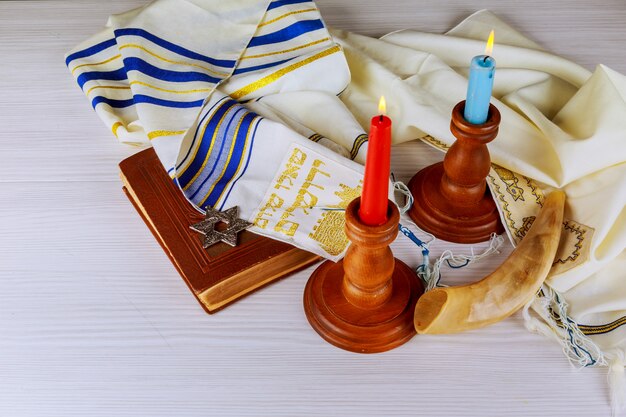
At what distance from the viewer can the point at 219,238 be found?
2.13 ft

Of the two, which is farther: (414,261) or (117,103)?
(117,103)

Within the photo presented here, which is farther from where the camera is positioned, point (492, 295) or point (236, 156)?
point (236, 156)

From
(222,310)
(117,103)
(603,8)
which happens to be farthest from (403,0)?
(222,310)

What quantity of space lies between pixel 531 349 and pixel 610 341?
0.06 meters

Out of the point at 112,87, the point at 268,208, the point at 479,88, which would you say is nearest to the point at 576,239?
the point at 479,88

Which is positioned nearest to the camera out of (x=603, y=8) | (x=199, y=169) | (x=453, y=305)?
(x=453, y=305)

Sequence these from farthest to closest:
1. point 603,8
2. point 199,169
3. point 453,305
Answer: point 603,8 → point 199,169 → point 453,305

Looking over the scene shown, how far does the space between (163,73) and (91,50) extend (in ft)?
0.38

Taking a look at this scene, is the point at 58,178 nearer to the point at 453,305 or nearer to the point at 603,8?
the point at 453,305

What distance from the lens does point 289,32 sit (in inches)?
32.7

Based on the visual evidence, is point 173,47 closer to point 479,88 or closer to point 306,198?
point 306,198

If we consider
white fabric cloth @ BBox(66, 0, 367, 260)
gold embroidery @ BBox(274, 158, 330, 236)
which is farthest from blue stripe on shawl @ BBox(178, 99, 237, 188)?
gold embroidery @ BBox(274, 158, 330, 236)

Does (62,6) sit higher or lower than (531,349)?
higher

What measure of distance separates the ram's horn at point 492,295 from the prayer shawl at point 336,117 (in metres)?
0.02
